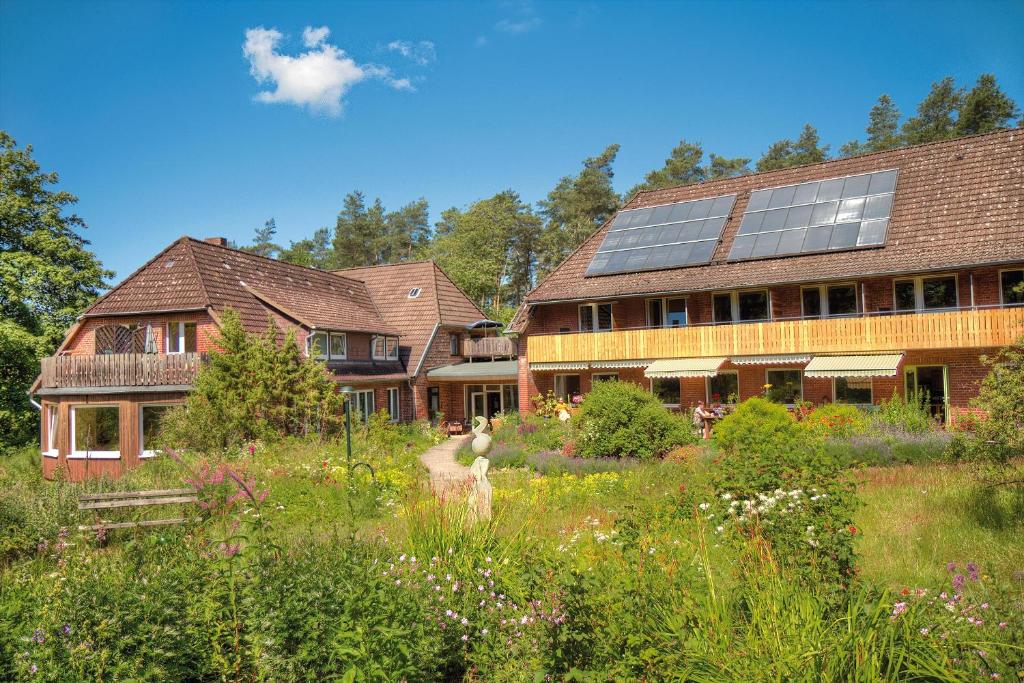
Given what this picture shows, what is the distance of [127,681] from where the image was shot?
471 cm

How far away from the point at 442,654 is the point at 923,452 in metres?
13.2

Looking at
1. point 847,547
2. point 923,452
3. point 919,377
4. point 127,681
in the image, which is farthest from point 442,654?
point 919,377

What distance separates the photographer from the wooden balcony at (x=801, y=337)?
20.3 meters

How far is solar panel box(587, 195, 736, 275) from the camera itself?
2666cm

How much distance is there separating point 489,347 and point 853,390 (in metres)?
18.1

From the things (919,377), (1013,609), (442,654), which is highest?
(919,377)

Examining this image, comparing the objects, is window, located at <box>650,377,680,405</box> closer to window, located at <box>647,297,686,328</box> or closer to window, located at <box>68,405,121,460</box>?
window, located at <box>647,297,686,328</box>

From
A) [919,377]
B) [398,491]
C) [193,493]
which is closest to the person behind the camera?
[193,493]

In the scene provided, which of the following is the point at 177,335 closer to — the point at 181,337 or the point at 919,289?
the point at 181,337

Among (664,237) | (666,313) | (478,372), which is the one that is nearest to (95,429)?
(478,372)

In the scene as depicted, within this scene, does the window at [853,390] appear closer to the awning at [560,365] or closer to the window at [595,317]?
the window at [595,317]

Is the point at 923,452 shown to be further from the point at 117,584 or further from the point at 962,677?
the point at 117,584

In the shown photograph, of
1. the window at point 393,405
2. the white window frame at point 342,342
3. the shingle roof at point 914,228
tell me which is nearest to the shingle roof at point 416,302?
the window at point 393,405

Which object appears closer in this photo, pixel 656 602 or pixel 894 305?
→ pixel 656 602
